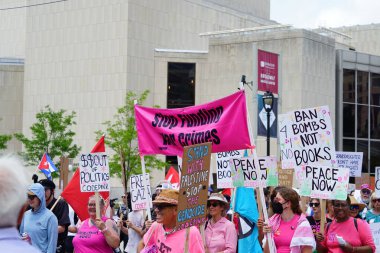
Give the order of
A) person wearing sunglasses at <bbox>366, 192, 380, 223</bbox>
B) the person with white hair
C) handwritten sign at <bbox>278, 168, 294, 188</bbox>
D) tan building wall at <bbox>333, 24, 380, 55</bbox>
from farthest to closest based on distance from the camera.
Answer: tan building wall at <bbox>333, 24, 380, 55</bbox> → handwritten sign at <bbox>278, 168, 294, 188</bbox> → person wearing sunglasses at <bbox>366, 192, 380, 223</bbox> → the person with white hair

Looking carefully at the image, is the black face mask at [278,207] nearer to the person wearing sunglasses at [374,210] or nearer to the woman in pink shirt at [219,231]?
the woman in pink shirt at [219,231]

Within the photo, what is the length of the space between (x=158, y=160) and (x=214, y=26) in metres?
17.1

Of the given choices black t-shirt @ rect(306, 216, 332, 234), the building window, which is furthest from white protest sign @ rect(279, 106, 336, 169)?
the building window

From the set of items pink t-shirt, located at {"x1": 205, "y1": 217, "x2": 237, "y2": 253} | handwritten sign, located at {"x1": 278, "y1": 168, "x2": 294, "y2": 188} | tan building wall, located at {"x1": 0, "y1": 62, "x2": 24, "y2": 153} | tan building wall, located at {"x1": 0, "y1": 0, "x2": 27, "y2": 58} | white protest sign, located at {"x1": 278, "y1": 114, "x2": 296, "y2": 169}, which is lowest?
pink t-shirt, located at {"x1": 205, "y1": 217, "x2": 237, "y2": 253}

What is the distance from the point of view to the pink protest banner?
34.3 feet

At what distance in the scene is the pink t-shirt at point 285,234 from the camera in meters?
9.52

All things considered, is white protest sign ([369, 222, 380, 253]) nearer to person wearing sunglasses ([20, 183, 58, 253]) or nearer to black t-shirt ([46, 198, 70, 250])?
person wearing sunglasses ([20, 183, 58, 253])

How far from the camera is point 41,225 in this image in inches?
426

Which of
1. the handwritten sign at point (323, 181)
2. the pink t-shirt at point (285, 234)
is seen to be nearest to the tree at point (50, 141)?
the handwritten sign at point (323, 181)

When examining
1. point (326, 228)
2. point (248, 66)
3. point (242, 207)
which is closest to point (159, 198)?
point (326, 228)

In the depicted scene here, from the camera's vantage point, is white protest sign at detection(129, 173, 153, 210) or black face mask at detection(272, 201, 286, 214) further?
white protest sign at detection(129, 173, 153, 210)

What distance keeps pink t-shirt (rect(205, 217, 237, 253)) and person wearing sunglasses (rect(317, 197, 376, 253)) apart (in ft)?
3.18

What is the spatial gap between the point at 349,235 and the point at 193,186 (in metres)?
2.57

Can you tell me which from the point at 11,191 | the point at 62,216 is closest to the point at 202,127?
the point at 62,216
